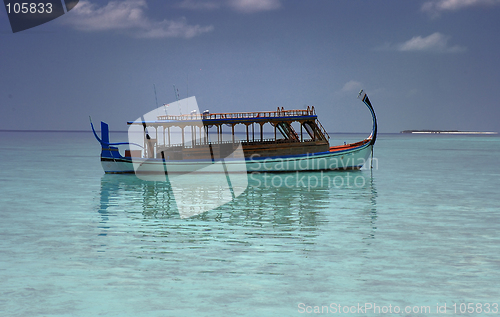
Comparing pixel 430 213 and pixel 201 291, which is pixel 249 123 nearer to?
pixel 430 213

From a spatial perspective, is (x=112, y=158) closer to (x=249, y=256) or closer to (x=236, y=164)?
(x=236, y=164)

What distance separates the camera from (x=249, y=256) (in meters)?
10.8

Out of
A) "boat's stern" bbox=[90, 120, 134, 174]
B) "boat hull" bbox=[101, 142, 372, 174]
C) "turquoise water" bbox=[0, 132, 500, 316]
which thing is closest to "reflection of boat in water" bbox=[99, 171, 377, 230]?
"turquoise water" bbox=[0, 132, 500, 316]

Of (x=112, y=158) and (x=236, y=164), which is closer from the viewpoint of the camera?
(x=236, y=164)

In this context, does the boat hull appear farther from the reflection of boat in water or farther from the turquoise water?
the turquoise water

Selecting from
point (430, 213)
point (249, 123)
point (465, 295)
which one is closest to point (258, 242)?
point (465, 295)

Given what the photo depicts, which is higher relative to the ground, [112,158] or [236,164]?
[112,158]

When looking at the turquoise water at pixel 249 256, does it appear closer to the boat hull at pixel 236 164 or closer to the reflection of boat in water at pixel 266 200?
the reflection of boat in water at pixel 266 200

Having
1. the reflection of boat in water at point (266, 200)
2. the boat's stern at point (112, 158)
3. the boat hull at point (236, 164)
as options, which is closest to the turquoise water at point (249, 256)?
the reflection of boat in water at point (266, 200)

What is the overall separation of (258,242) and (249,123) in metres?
19.4

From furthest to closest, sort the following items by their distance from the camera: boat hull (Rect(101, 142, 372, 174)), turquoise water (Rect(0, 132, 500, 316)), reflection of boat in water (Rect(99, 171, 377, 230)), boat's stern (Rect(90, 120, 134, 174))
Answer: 1. boat's stern (Rect(90, 120, 134, 174))
2. boat hull (Rect(101, 142, 372, 174))
3. reflection of boat in water (Rect(99, 171, 377, 230))
4. turquoise water (Rect(0, 132, 500, 316))

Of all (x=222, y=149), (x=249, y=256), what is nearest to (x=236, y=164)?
(x=222, y=149)

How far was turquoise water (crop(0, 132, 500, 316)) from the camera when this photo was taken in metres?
8.05

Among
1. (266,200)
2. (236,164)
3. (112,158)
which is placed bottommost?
(266,200)
